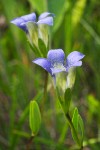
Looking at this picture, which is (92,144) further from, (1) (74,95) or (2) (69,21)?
(2) (69,21)

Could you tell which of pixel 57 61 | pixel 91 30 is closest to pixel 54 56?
pixel 57 61

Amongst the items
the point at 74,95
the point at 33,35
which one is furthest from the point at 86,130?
the point at 33,35

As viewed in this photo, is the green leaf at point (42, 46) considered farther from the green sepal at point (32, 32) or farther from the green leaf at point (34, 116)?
the green leaf at point (34, 116)

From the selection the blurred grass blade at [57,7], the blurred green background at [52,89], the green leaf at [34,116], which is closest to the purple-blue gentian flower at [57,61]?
the green leaf at [34,116]

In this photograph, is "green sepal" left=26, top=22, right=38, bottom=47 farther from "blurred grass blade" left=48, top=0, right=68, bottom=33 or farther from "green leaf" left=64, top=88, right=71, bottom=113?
"blurred grass blade" left=48, top=0, right=68, bottom=33

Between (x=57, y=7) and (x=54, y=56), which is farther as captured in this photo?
(x=57, y=7)

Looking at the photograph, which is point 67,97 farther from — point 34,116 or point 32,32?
point 32,32
